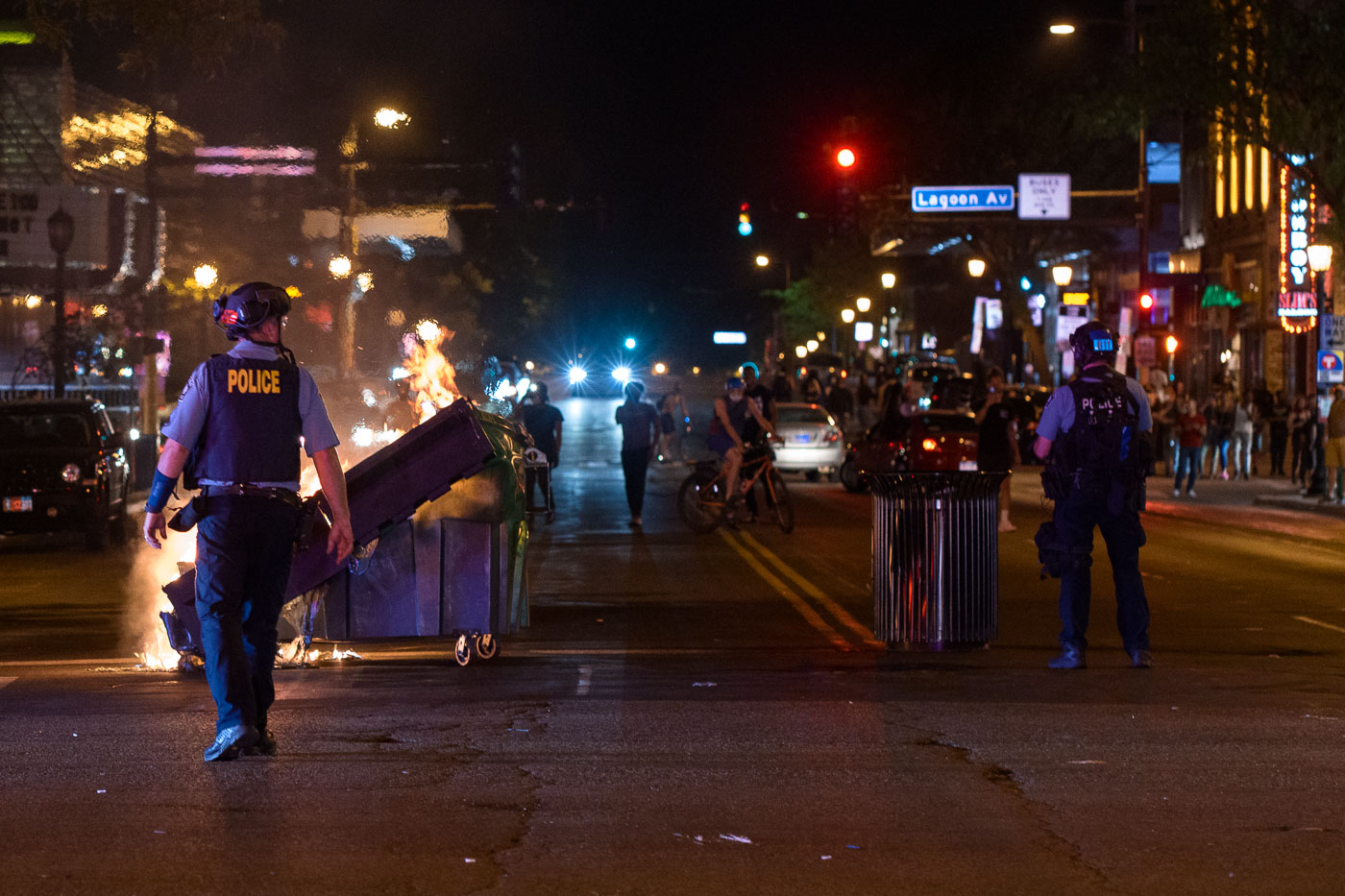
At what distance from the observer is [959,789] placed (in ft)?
20.1

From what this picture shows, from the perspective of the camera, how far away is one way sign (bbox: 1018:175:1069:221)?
141 feet

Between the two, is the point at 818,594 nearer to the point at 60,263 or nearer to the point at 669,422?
the point at 60,263

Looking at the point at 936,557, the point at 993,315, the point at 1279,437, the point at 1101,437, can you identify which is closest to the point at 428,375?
the point at 936,557

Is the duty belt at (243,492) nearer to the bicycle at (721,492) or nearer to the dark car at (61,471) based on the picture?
the dark car at (61,471)

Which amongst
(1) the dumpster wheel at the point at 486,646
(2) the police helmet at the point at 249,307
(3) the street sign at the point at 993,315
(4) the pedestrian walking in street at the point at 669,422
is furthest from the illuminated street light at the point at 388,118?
(3) the street sign at the point at 993,315

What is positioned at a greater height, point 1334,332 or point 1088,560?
point 1334,332

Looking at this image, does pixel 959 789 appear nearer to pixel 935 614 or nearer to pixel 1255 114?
pixel 935 614

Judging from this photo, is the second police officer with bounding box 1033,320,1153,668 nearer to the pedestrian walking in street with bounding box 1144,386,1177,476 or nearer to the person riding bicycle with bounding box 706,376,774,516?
the person riding bicycle with bounding box 706,376,774,516

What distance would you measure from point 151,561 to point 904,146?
38.8 meters

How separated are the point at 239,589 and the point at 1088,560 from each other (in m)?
4.54

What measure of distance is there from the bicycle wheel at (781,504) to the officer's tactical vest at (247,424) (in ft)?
42.3

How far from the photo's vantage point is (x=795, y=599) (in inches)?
511

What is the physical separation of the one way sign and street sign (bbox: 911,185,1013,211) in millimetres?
572

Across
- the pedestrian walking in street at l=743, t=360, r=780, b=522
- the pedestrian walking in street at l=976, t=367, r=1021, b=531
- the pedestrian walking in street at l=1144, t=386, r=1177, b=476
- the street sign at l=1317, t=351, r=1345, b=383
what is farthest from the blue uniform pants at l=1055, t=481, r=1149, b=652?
the pedestrian walking in street at l=1144, t=386, r=1177, b=476
